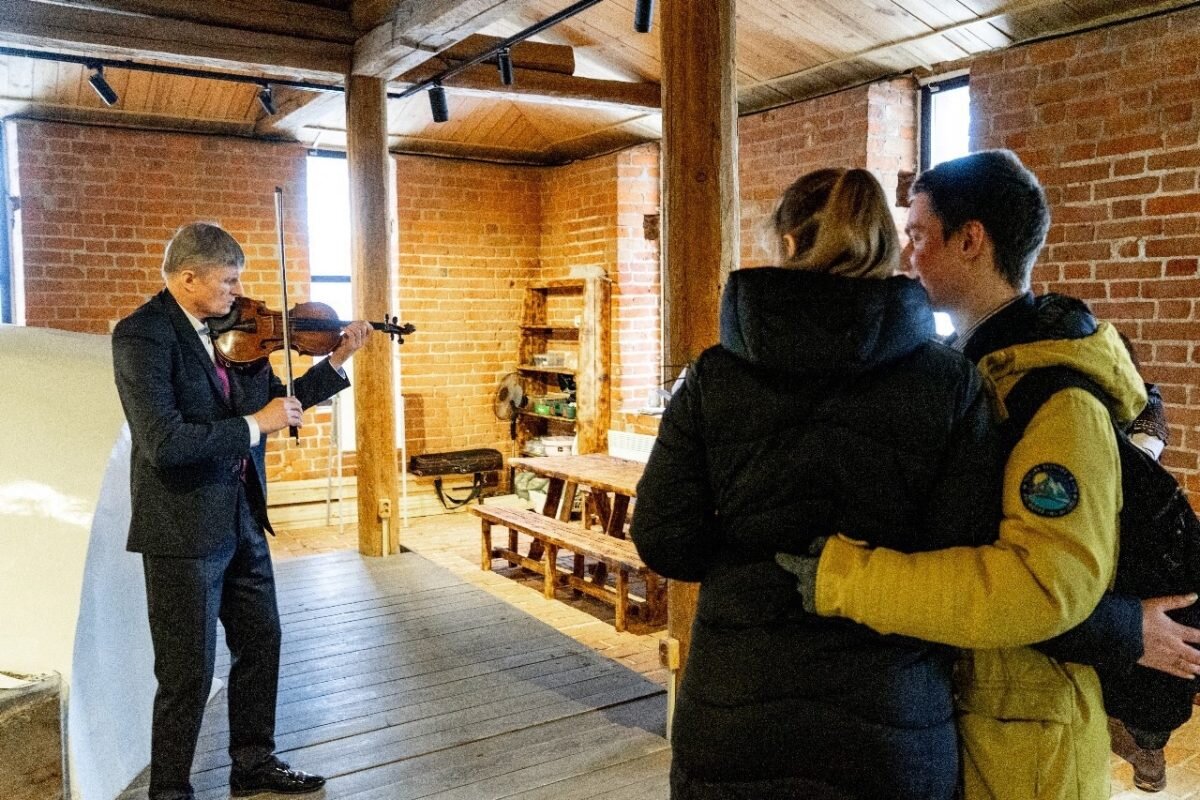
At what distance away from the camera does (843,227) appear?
3.87 ft

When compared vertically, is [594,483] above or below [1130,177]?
below

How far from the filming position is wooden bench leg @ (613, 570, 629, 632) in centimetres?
451

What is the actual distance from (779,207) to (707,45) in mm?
1758

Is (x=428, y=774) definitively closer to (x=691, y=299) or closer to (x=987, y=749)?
(x=691, y=299)

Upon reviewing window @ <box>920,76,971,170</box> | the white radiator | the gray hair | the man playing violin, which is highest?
window @ <box>920,76,971,170</box>

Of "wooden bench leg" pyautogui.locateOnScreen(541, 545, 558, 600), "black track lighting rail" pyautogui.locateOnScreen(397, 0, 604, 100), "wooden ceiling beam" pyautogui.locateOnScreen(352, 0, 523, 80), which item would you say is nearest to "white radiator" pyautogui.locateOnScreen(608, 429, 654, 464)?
"wooden bench leg" pyautogui.locateOnScreen(541, 545, 558, 600)

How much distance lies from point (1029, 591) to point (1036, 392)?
0.82 feet

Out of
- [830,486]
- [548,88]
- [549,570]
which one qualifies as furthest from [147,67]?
[830,486]

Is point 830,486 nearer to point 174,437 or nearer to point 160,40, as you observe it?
point 174,437

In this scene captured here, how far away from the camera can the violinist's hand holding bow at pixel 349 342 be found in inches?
122

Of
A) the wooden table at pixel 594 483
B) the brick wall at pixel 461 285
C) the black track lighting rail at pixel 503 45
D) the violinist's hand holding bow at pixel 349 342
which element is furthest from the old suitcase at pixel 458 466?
the violinist's hand holding bow at pixel 349 342

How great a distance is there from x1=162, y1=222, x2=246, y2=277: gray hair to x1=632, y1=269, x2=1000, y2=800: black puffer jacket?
65.0 inches

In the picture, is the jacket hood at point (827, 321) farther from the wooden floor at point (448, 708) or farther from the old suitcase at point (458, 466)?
the old suitcase at point (458, 466)

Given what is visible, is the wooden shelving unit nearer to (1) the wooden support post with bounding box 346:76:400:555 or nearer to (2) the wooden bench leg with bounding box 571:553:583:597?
(2) the wooden bench leg with bounding box 571:553:583:597
